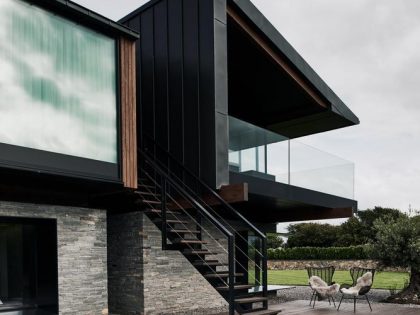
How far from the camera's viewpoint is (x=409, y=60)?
16828 millimetres

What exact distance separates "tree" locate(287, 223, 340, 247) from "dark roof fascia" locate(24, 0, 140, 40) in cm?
2983

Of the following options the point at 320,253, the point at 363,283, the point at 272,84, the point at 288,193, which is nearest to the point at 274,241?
the point at 320,253

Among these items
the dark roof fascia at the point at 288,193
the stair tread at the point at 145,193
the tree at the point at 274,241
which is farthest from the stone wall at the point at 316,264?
the stair tread at the point at 145,193

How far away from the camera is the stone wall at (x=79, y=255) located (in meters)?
9.02

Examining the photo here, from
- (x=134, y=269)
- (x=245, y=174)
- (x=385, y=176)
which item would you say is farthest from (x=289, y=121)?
(x=385, y=176)

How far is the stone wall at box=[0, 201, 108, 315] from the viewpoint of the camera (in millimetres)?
9016

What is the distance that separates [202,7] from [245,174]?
3.77 m

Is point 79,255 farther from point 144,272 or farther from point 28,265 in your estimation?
point 144,272

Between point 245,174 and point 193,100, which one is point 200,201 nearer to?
point 245,174

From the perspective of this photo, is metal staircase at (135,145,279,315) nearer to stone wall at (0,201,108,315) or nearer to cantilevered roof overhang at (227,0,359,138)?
stone wall at (0,201,108,315)

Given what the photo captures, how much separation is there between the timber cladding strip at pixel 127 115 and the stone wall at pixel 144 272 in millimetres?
1857

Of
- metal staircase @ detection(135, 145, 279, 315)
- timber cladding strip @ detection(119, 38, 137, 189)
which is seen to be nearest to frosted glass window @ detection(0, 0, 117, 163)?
timber cladding strip @ detection(119, 38, 137, 189)

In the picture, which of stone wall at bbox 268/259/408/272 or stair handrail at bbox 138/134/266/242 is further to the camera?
stone wall at bbox 268/259/408/272

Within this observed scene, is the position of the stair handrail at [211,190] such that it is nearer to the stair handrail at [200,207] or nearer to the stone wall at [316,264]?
the stair handrail at [200,207]
